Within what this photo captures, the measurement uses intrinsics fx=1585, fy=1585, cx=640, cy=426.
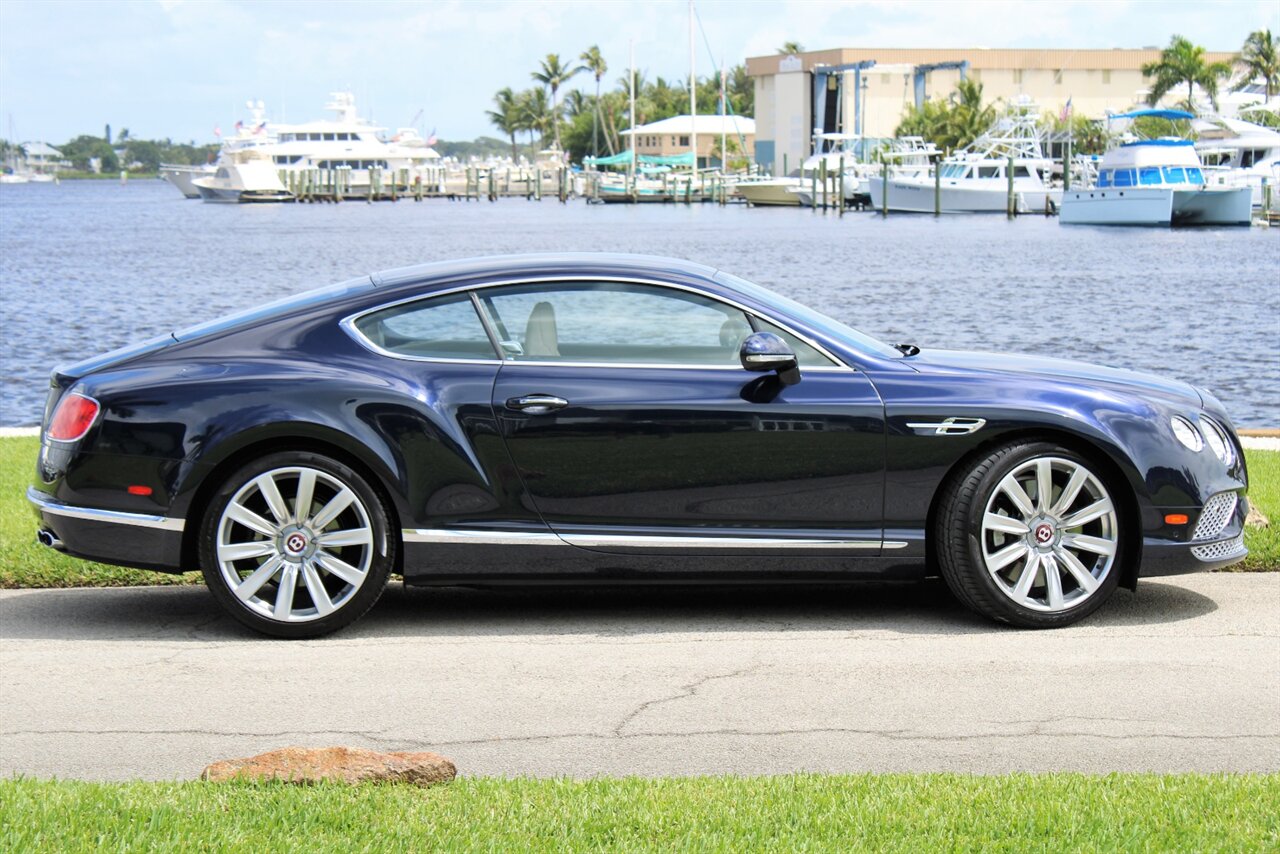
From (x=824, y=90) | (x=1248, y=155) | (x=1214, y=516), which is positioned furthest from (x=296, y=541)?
(x=824, y=90)

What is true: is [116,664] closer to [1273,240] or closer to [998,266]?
[998,266]

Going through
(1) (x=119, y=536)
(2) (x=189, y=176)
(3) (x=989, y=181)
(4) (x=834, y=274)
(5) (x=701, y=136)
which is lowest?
(4) (x=834, y=274)

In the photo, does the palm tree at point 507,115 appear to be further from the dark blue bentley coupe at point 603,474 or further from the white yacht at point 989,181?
the dark blue bentley coupe at point 603,474

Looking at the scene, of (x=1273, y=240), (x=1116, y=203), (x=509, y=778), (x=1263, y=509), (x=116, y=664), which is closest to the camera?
(x=509, y=778)

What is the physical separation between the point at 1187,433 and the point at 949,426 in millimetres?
1006

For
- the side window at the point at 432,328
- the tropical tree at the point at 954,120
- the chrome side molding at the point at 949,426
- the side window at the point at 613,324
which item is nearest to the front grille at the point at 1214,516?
the chrome side molding at the point at 949,426

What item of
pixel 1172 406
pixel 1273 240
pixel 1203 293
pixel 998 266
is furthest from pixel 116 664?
pixel 1273 240

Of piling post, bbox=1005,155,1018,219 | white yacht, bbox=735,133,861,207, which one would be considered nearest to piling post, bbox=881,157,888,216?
piling post, bbox=1005,155,1018,219

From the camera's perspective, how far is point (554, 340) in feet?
21.3

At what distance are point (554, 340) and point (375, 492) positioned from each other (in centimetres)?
96

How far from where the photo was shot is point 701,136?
513 ft

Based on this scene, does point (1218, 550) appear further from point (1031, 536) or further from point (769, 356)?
point (769, 356)

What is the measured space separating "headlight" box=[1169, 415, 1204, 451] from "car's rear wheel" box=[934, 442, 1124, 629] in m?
0.36

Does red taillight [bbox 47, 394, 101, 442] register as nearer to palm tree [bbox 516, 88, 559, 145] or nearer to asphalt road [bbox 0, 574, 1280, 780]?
asphalt road [bbox 0, 574, 1280, 780]
